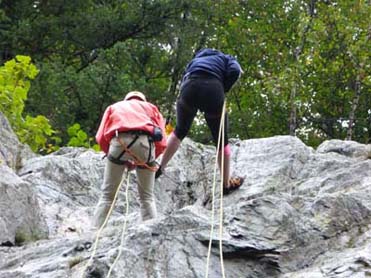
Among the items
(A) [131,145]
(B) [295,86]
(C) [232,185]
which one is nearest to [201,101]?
(C) [232,185]

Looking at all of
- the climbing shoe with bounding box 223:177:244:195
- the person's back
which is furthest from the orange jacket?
the climbing shoe with bounding box 223:177:244:195

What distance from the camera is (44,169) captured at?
982 centimetres

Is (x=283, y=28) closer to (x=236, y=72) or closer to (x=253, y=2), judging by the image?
(x=253, y=2)

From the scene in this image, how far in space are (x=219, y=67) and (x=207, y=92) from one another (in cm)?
33

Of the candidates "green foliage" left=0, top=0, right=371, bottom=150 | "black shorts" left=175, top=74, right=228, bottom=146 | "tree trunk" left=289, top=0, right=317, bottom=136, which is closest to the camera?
"black shorts" left=175, top=74, right=228, bottom=146

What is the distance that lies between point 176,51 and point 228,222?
1408cm

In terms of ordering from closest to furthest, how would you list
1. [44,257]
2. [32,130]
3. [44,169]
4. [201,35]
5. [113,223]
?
[44,257], [113,223], [44,169], [32,130], [201,35]

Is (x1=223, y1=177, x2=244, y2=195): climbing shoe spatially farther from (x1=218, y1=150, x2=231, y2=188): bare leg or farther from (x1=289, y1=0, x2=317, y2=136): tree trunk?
(x1=289, y1=0, x2=317, y2=136): tree trunk

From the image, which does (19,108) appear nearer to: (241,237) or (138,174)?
(138,174)

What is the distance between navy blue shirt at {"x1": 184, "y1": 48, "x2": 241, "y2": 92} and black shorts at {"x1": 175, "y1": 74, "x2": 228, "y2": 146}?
7 centimetres

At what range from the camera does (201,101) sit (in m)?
8.59

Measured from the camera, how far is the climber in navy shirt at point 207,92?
8570 mm

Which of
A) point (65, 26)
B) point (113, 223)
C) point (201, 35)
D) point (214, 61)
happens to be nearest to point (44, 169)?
Answer: point (113, 223)

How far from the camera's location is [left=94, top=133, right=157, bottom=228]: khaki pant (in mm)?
7846
